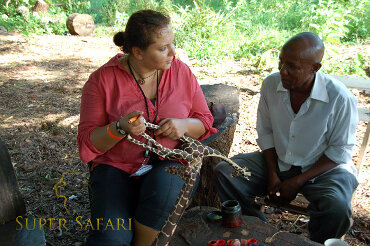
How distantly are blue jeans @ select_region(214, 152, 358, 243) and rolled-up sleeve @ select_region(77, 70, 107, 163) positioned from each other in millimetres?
998

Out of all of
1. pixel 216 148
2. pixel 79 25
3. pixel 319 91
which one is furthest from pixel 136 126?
pixel 79 25

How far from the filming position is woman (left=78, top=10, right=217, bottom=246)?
6.81ft

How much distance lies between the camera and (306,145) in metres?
2.51

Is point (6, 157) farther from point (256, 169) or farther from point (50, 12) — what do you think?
point (50, 12)

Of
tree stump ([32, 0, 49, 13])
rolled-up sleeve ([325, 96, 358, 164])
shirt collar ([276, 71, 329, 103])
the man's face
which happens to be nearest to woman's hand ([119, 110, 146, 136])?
the man's face

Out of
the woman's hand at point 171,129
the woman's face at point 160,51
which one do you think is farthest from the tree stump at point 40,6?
the woman's hand at point 171,129

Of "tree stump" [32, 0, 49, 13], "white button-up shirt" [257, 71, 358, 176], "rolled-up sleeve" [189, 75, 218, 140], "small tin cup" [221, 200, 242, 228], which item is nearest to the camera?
"small tin cup" [221, 200, 242, 228]

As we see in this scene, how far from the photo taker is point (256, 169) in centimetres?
272

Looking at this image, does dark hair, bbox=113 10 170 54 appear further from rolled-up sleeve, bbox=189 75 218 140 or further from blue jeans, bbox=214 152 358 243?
blue jeans, bbox=214 152 358 243

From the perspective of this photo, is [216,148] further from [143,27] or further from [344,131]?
[143,27]

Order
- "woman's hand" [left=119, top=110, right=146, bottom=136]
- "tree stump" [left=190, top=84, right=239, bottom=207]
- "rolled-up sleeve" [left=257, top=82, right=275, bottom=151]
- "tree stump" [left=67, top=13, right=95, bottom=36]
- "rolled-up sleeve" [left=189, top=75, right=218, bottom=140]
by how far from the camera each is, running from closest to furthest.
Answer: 1. "woman's hand" [left=119, top=110, right=146, bottom=136]
2. "rolled-up sleeve" [left=189, top=75, right=218, bottom=140]
3. "rolled-up sleeve" [left=257, top=82, right=275, bottom=151]
4. "tree stump" [left=190, top=84, right=239, bottom=207]
5. "tree stump" [left=67, top=13, right=95, bottom=36]

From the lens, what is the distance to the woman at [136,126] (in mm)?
2076

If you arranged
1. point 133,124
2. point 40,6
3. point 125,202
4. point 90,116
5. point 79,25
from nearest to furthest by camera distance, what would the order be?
point 133,124, point 125,202, point 90,116, point 79,25, point 40,6

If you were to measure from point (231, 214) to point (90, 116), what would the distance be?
3.68 ft
